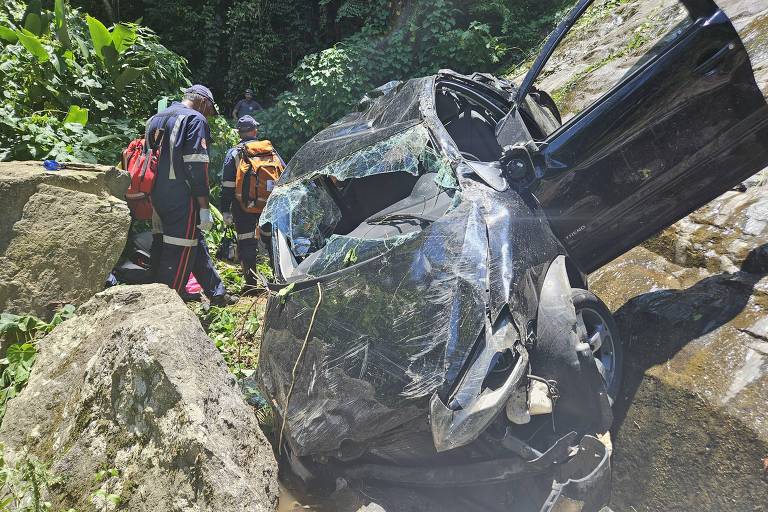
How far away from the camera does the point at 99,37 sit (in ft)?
20.6

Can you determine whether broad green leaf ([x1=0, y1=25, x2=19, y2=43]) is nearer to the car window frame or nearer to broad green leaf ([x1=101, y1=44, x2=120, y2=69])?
broad green leaf ([x1=101, y1=44, x2=120, y2=69])

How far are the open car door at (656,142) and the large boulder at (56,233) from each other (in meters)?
3.05

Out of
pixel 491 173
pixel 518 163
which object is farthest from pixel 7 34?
pixel 518 163

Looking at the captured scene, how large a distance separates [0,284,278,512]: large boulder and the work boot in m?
1.99

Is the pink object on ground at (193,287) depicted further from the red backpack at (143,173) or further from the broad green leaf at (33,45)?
the broad green leaf at (33,45)

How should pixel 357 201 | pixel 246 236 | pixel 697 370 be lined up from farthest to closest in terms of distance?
pixel 246 236 → pixel 357 201 → pixel 697 370

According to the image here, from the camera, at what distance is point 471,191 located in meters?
3.01

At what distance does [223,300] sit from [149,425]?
2.73 meters

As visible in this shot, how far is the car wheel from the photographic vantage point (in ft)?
10.6

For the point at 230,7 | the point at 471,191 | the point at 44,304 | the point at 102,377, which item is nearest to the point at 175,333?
the point at 102,377

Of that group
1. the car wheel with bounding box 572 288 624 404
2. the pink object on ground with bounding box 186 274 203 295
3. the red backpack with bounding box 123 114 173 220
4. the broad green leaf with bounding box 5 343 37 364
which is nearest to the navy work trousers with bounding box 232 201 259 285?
the pink object on ground with bounding box 186 274 203 295

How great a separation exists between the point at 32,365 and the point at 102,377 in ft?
4.11

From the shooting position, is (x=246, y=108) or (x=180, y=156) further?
(x=246, y=108)

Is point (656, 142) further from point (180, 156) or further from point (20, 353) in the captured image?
point (20, 353)
